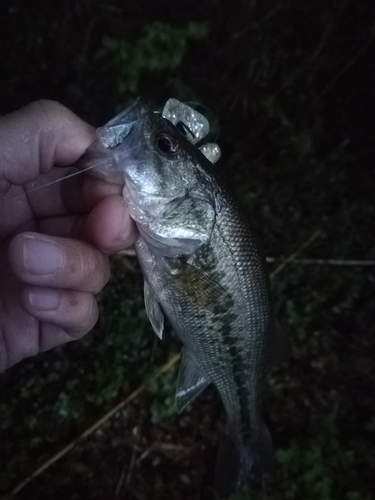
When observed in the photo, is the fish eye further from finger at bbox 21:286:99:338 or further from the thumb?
finger at bbox 21:286:99:338

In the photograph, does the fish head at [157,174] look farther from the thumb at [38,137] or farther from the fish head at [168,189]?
the thumb at [38,137]

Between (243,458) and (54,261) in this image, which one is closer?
(54,261)

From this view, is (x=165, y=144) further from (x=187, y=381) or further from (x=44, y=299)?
(x=187, y=381)

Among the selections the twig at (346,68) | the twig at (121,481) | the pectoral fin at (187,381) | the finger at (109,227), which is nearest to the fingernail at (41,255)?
the finger at (109,227)

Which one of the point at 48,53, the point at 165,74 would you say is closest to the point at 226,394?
the point at 165,74

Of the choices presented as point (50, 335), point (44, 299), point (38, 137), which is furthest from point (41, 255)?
point (50, 335)

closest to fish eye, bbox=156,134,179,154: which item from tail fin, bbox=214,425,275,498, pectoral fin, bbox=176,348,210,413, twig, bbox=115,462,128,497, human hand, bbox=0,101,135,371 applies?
human hand, bbox=0,101,135,371
